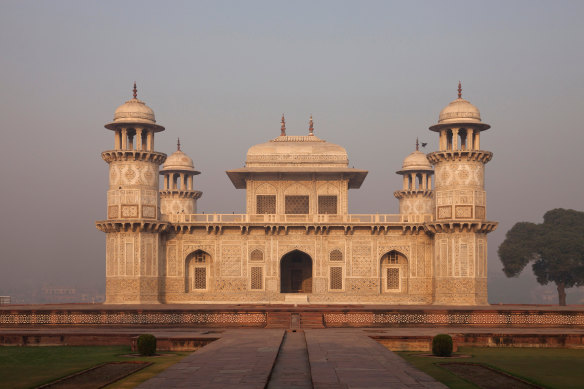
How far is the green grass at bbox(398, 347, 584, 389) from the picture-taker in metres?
16.0

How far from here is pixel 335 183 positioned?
47.5 m

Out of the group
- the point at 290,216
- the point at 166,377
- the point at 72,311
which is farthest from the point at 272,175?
the point at 166,377

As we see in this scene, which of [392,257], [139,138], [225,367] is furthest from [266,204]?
[225,367]

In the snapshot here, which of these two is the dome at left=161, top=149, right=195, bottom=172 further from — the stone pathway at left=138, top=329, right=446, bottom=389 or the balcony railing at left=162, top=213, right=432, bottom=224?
the stone pathway at left=138, top=329, right=446, bottom=389

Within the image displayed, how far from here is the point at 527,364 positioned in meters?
19.1

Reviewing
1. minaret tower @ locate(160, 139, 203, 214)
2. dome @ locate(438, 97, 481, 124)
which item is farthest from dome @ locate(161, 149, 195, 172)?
dome @ locate(438, 97, 481, 124)

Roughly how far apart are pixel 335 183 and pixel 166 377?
33365mm

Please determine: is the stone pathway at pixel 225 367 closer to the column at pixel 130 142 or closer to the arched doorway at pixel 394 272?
the arched doorway at pixel 394 272

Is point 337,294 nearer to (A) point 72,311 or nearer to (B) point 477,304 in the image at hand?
(B) point 477,304

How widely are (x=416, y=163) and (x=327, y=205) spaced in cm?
1648

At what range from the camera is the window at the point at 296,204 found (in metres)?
47.3

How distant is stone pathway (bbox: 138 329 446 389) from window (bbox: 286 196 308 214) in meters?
24.6

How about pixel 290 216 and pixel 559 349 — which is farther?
pixel 290 216

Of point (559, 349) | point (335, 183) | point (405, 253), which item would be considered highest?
point (335, 183)
